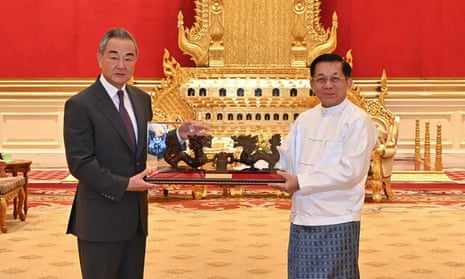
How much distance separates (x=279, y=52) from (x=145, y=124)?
21.8 ft

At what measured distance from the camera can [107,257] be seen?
2.50 m

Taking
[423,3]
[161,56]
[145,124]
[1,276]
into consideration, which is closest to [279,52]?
[161,56]

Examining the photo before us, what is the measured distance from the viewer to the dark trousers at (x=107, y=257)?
249 centimetres

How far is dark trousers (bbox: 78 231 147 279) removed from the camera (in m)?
2.49

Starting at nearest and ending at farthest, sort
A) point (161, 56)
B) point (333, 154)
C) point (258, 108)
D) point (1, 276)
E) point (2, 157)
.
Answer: point (333, 154), point (1, 276), point (2, 157), point (258, 108), point (161, 56)

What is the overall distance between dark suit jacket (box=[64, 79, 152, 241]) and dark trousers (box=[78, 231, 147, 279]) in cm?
4

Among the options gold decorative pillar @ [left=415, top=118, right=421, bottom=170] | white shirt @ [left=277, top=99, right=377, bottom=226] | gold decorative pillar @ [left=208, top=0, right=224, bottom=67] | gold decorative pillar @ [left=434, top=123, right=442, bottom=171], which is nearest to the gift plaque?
white shirt @ [left=277, top=99, right=377, bottom=226]

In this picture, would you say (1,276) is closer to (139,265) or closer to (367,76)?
(139,265)

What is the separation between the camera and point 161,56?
10.1 m

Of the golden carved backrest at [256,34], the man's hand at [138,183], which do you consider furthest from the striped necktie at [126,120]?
the golden carved backrest at [256,34]

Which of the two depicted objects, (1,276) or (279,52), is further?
(279,52)

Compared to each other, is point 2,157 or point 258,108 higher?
point 258,108

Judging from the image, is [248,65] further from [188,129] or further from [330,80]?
[330,80]

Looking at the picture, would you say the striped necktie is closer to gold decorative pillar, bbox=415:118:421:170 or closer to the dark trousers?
the dark trousers
